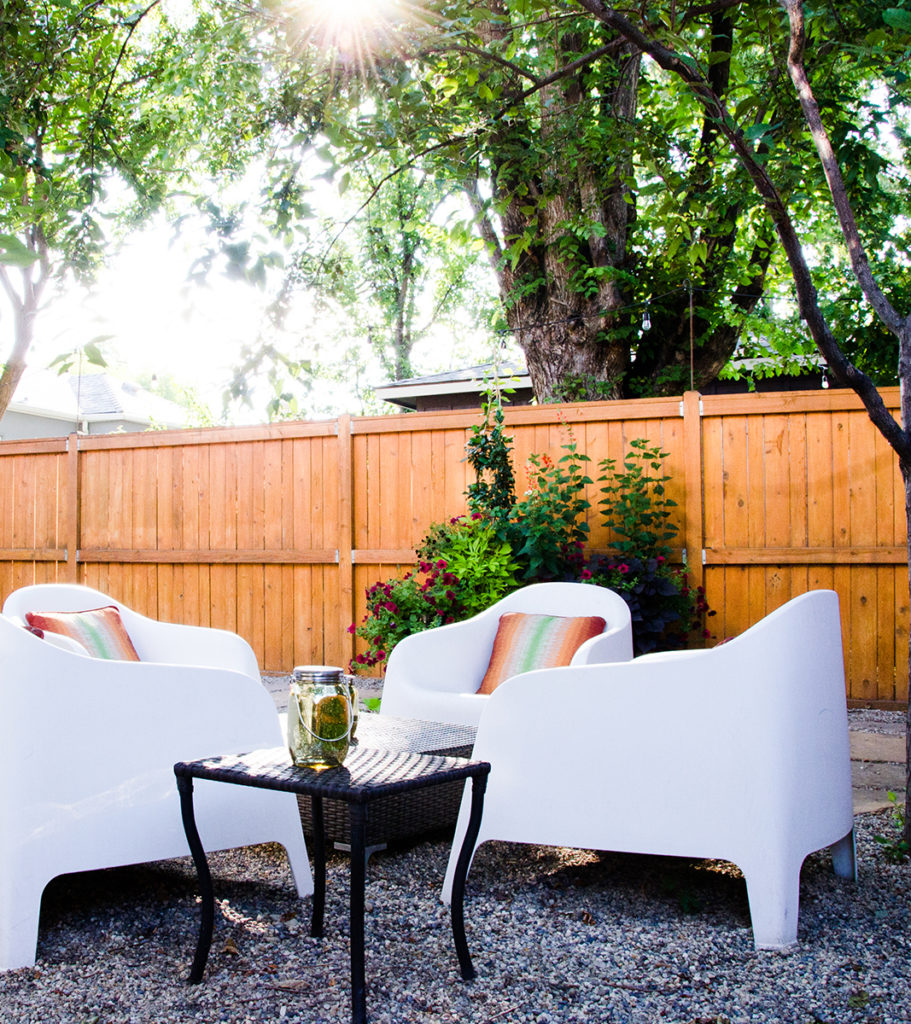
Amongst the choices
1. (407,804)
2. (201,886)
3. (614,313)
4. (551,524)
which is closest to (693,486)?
(551,524)

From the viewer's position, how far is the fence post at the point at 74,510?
21.4 ft

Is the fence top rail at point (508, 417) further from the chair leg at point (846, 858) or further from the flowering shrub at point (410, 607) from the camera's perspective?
the chair leg at point (846, 858)

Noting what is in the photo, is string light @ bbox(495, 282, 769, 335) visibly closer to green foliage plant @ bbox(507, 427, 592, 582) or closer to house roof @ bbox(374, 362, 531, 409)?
green foliage plant @ bbox(507, 427, 592, 582)

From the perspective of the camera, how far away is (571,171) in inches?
149

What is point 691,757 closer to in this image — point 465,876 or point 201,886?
point 465,876

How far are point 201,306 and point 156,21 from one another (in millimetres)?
8146

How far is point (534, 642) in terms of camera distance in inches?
128

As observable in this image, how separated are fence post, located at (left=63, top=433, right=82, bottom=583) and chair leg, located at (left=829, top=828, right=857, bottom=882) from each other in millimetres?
5574

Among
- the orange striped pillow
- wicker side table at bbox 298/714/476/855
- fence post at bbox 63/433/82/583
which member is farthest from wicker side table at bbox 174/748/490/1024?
fence post at bbox 63/433/82/583

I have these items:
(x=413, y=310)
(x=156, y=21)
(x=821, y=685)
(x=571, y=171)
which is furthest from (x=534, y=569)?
(x=413, y=310)

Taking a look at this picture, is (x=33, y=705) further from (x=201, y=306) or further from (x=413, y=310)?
(x=413, y=310)

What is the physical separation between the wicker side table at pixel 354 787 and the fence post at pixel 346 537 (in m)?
3.52

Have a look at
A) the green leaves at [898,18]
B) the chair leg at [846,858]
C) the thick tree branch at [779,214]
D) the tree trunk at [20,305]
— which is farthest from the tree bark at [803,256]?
the tree trunk at [20,305]

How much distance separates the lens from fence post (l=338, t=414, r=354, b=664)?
18.2 ft
